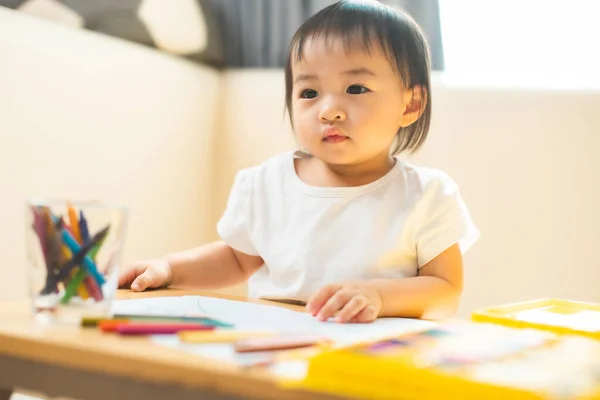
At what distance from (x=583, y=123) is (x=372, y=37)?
45cm

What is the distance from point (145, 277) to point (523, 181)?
68 cm

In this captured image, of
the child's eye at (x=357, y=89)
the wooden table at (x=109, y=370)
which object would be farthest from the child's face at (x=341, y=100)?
the wooden table at (x=109, y=370)

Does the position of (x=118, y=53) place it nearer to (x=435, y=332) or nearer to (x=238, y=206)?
(x=238, y=206)

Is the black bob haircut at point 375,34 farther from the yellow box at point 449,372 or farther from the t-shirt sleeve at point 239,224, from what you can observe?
the yellow box at point 449,372

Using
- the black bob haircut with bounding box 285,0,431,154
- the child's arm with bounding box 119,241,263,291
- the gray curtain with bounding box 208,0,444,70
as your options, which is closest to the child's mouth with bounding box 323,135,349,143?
the black bob haircut with bounding box 285,0,431,154

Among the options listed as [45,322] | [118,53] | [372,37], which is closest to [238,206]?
[372,37]

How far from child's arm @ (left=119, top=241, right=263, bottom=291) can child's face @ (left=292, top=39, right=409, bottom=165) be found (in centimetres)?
20

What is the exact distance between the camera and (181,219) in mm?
1489

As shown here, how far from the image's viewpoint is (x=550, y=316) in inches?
30.1

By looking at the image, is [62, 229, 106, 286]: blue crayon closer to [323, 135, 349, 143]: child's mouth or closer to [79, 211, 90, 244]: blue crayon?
[79, 211, 90, 244]: blue crayon

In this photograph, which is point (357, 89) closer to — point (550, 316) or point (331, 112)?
point (331, 112)

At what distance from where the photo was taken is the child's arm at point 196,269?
0.87 meters

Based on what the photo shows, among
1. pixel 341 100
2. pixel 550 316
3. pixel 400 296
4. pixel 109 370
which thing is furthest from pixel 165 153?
pixel 109 370

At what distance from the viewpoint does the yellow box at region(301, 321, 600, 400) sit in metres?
0.40
